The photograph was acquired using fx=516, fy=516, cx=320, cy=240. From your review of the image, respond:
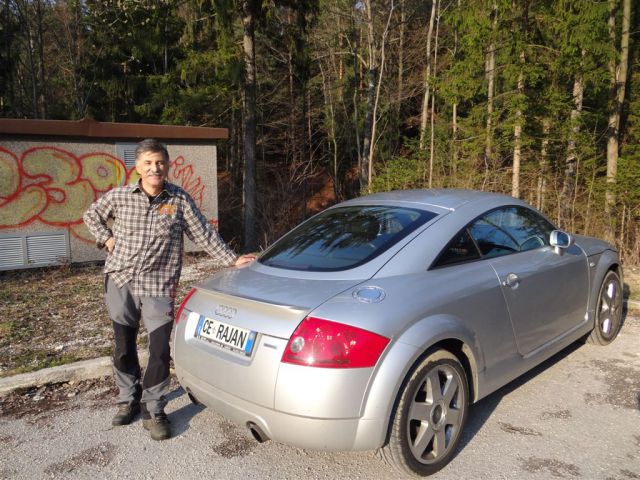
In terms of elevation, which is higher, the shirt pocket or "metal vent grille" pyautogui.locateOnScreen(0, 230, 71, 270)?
the shirt pocket

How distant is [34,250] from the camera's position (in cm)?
812

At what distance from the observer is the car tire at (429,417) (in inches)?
101

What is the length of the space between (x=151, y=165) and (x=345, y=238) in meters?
1.30

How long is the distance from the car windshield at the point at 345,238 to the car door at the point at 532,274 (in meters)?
0.50

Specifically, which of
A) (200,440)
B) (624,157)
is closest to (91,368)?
(200,440)

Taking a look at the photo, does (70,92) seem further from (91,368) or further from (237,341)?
(237,341)

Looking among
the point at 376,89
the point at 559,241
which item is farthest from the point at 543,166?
the point at 376,89

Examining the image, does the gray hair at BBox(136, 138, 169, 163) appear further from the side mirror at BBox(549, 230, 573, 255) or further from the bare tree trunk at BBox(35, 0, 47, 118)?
the bare tree trunk at BBox(35, 0, 47, 118)

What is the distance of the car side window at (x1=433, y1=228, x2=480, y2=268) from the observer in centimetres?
302

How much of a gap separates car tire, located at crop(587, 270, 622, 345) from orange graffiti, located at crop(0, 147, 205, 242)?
7.39 m

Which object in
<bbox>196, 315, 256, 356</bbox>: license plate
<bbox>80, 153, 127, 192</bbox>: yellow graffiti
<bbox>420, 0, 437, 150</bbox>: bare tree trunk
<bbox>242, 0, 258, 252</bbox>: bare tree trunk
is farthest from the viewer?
<bbox>420, 0, 437, 150</bbox>: bare tree trunk

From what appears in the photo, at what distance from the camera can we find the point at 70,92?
21.6 metres

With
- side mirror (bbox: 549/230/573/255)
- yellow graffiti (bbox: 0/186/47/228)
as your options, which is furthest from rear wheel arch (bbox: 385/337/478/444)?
yellow graffiti (bbox: 0/186/47/228)

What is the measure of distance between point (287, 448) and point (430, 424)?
89 centimetres
